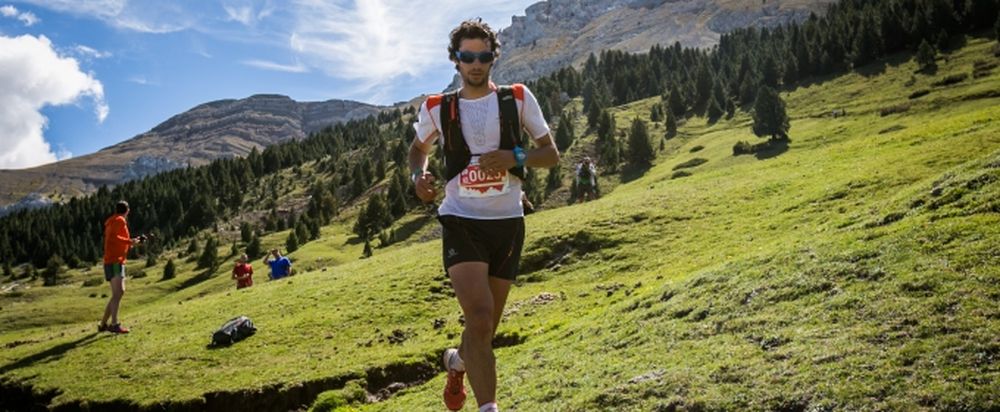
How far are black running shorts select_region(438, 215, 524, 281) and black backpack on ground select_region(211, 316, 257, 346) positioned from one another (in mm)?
17169

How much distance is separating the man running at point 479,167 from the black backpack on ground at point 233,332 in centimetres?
1651

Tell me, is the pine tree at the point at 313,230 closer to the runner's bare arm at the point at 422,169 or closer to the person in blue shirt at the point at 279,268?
the person in blue shirt at the point at 279,268

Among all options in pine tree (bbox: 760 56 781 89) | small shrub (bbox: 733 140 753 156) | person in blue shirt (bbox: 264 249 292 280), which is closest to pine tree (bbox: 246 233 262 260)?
person in blue shirt (bbox: 264 249 292 280)

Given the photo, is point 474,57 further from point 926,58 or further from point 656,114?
point 656,114

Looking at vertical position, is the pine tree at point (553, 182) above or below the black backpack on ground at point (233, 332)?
below

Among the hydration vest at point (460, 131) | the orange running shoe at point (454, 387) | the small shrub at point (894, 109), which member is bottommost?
the small shrub at point (894, 109)

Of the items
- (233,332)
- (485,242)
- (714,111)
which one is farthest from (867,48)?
(485,242)

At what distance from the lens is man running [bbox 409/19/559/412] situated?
680 centimetres

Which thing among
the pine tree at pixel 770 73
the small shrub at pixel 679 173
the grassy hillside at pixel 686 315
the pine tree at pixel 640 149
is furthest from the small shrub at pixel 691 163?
the pine tree at pixel 770 73

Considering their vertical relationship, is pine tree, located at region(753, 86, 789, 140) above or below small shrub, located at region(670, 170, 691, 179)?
above

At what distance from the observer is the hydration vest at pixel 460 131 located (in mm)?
7109

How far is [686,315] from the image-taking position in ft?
37.4

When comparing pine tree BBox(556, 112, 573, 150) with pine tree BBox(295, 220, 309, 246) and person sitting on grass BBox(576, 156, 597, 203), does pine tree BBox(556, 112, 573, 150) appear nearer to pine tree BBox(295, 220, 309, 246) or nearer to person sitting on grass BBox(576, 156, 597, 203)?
pine tree BBox(295, 220, 309, 246)

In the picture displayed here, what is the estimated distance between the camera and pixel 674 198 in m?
33.5
